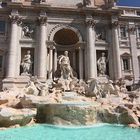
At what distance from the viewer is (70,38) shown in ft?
87.9

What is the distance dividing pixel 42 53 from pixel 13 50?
2907mm

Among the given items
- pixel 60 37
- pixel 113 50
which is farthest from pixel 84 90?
pixel 60 37

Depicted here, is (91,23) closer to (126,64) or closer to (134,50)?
(134,50)

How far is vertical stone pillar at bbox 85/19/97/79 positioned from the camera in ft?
78.5

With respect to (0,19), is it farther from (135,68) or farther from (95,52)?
(135,68)

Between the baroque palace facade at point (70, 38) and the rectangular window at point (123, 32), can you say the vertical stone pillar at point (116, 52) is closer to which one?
the baroque palace facade at point (70, 38)

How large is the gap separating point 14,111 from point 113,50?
1492 cm

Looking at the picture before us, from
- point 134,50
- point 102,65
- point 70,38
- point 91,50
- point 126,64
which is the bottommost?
point 102,65

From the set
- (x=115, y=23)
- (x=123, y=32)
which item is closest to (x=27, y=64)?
(x=115, y=23)

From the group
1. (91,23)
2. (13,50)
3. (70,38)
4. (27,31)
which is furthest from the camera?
(70,38)

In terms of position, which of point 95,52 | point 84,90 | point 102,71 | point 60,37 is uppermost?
point 60,37

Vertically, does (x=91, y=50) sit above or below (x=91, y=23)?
below

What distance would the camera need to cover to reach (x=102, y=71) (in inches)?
978

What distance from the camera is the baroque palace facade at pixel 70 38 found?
77.3 feet
